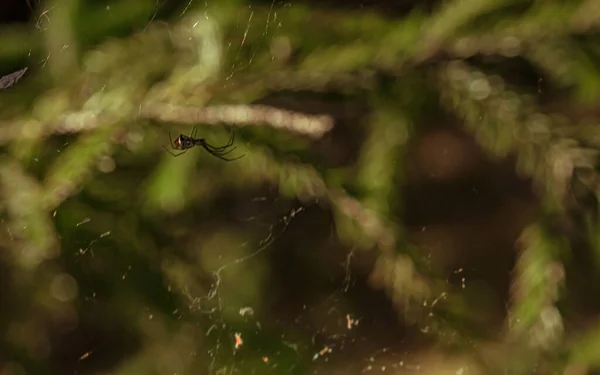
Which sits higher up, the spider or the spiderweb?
the spider

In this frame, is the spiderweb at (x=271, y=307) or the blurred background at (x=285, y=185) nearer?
the blurred background at (x=285, y=185)

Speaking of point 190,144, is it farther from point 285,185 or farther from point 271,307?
point 271,307

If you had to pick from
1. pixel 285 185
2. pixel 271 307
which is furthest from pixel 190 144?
pixel 271 307

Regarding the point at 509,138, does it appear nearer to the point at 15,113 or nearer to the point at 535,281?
the point at 535,281

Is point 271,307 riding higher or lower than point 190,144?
lower

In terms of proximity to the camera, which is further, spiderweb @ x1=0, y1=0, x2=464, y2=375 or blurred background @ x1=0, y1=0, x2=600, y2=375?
spiderweb @ x1=0, y1=0, x2=464, y2=375

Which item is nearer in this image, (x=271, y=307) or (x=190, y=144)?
Result: (x=190, y=144)

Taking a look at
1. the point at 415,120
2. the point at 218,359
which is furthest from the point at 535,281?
the point at 218,359

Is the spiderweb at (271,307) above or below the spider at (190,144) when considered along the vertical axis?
below
